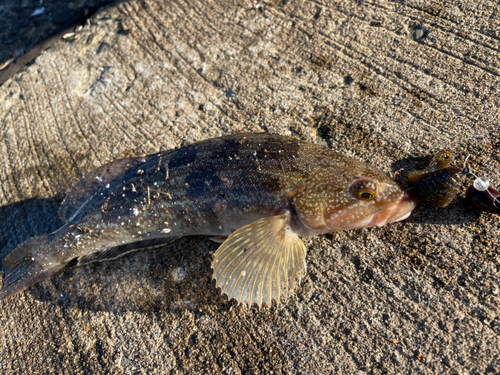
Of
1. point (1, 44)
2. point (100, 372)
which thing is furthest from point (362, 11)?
point (1, 44)

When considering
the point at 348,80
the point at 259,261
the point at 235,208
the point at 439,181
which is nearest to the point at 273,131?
the point at 348,80

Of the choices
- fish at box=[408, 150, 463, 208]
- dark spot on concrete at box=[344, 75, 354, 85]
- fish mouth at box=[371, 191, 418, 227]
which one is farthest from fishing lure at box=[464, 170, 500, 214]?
dark spot on concrete at box=[344, 75, 354, 85]

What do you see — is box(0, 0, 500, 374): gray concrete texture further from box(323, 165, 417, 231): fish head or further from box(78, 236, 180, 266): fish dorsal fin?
box(323, 165, 417, 231): fish head

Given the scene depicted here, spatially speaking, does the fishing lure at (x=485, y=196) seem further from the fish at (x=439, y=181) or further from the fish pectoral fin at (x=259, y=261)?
the fish pectoral fin at (x=259, y=261)

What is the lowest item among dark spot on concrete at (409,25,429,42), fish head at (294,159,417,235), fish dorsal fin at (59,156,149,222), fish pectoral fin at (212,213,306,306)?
fish pectoral fin at (212,213,306,306)

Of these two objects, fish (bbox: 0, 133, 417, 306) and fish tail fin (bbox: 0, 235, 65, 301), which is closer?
fish (bbox: 0, 133, 417, 306)

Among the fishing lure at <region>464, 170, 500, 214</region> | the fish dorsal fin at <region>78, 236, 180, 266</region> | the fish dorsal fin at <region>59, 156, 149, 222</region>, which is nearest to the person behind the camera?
the fishing lure at <region>464, 170, 500, 214</region>
